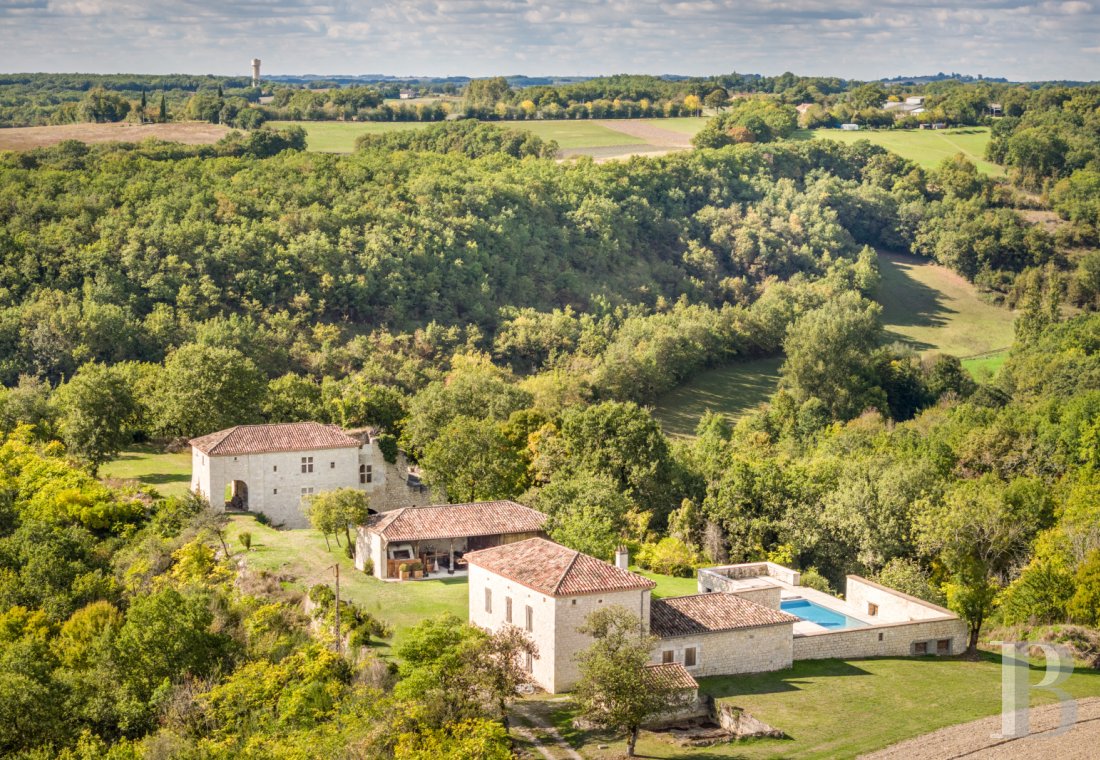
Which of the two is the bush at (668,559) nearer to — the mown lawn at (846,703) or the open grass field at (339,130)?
the mown lawn at (846,703)

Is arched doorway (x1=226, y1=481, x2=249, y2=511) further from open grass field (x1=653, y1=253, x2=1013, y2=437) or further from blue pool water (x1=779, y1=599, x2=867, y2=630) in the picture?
open grass field (x1=653, y1=253, x2=1013, y2=437)

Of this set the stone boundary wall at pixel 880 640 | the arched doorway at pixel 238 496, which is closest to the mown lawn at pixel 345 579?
the arched doorway at pixel 238 496

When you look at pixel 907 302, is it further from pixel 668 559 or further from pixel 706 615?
pixel 706 615

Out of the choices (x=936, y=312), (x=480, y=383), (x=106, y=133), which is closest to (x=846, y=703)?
(x=480, y=383)

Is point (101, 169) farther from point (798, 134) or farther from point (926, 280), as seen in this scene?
point (798, 134)

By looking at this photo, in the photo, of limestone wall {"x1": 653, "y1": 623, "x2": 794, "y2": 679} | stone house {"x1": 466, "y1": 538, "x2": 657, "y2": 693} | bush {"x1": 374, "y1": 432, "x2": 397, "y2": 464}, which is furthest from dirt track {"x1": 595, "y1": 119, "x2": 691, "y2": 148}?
stone house {"x1": 466, "y1": 538, "x2": 657, "y2": 693}

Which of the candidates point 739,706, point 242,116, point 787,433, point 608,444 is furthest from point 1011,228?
point 739,706
